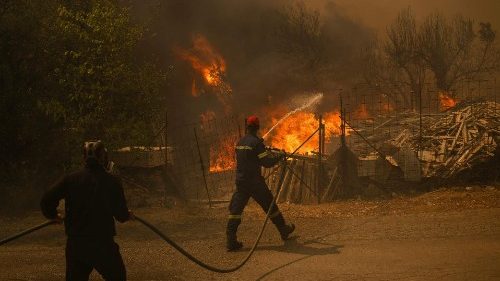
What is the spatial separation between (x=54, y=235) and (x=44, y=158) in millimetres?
2397

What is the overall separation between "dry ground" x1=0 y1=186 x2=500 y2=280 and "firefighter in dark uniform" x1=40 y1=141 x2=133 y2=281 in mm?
2049

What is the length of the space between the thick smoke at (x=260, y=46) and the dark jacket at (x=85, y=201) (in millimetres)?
14551

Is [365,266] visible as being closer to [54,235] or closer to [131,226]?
[131,226]

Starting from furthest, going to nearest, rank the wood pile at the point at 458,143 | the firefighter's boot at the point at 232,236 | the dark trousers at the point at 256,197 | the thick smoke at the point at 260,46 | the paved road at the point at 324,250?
the thick smoke at the point at 260,46 → the wood pile at the point at 458,143 → the dark trousers at the point at 256,197 → the firefighter's boot at the point at 232,236 → the paved road at the point at 324,250

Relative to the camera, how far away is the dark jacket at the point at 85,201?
4508 mm

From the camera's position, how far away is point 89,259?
4.50 meters

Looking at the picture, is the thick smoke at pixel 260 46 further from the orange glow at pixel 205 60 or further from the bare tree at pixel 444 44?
the bare tree at pixel 444 44

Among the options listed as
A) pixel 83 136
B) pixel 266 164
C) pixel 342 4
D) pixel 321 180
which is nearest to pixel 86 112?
pixel 83 136

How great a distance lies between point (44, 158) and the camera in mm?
10703

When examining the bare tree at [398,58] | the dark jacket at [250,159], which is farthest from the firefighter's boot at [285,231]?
the bare tree at [398,58]

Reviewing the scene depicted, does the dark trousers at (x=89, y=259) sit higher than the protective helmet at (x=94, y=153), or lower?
lower

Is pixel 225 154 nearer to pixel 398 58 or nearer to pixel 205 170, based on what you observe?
pixel 205 170

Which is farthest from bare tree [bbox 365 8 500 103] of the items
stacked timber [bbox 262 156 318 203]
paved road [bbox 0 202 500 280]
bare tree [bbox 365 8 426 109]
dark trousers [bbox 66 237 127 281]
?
dark trousers [bbox 66 237 127 281]

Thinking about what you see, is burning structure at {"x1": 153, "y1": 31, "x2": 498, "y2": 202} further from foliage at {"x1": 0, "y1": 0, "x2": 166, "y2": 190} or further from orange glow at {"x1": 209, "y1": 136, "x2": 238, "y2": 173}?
foliage at {"x1": 0, "y1": 0, "x2": 166, "y2": 190}
